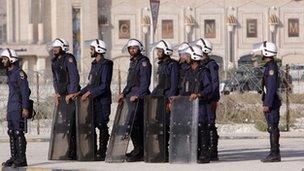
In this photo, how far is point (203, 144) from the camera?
16281 mm

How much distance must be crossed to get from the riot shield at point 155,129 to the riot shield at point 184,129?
1.04 feet

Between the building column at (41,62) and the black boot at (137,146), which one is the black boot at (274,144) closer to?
the black boot at (137,146)

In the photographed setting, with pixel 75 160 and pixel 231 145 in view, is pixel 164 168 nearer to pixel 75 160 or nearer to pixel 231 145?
pixel 75 160

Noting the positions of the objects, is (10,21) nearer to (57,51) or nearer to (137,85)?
(57,51)

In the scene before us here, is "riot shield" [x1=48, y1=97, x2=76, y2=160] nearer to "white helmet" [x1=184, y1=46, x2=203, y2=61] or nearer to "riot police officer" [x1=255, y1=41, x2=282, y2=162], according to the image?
"white helmet" [x1=184, y1=46, x2=203, y2=61]

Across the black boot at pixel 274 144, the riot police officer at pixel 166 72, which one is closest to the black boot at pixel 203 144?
the riot police officer at pixel 166 72

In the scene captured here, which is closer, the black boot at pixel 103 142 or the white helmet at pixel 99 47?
the white helmet at pixel 99 47

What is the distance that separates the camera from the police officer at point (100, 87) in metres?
16.9

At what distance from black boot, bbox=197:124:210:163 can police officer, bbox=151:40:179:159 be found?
64cm

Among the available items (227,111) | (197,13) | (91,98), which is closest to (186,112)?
(91,98)

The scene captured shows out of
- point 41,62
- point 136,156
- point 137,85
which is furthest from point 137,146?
point 41,62

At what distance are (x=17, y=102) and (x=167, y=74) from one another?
252cm

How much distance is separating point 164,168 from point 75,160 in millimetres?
2192

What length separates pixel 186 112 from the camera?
16.3 metres
